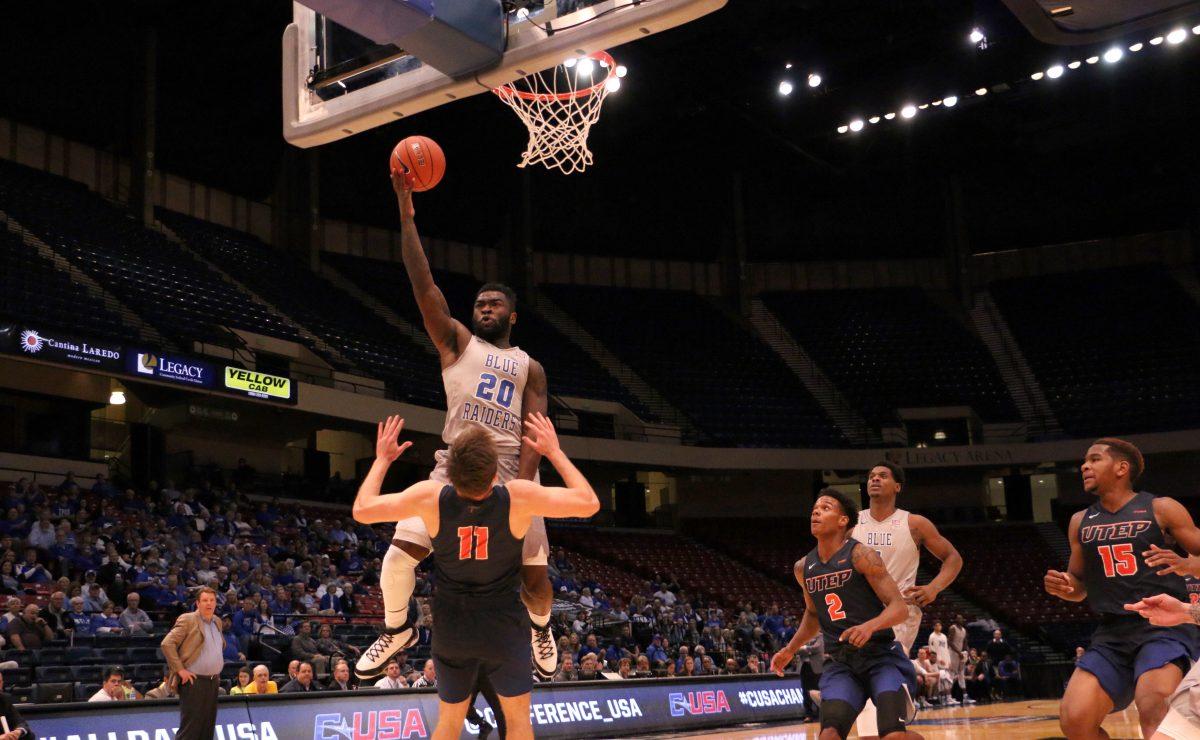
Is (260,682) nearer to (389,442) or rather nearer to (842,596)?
(842,596)

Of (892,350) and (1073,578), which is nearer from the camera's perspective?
(1073,578)

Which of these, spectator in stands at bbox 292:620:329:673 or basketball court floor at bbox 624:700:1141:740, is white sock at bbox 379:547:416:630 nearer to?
basketball court floor at bbox 624:700:1141:740

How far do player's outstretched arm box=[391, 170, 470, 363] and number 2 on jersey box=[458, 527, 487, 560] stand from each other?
117cm

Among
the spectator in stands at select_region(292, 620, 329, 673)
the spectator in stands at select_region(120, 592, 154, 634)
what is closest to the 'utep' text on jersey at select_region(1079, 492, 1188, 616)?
the spectator in stands at select_region(292, 620, 329, 673)

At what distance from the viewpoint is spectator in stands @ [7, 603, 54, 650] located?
12625 mm

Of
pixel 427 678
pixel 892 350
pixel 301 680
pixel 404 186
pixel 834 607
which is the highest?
pixel 892 350

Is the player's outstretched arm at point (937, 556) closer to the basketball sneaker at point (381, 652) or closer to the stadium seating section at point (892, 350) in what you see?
the basketball sneaker at point (381, 652)

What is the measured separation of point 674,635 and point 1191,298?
20.0 meters

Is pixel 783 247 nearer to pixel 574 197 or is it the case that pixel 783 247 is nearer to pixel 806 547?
pixel 574 197

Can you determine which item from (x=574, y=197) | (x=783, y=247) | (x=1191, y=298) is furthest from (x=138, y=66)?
(x=1191, y=298)

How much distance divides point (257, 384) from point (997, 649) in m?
15.3

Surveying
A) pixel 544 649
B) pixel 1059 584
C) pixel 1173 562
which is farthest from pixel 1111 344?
pixel 544 649

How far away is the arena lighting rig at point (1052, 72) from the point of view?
22.4 m

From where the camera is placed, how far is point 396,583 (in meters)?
6.01
